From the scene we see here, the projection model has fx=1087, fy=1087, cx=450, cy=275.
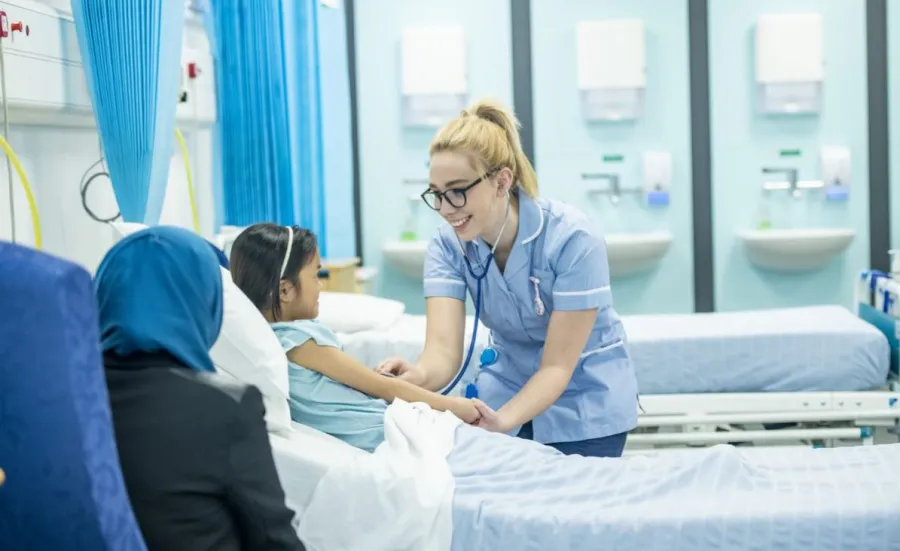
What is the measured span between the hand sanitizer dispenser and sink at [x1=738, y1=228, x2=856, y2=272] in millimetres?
1735

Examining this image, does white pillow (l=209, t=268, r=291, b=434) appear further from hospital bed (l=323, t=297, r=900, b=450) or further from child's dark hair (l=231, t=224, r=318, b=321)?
hospital bed (l=323, t=297, r=900, b=450)

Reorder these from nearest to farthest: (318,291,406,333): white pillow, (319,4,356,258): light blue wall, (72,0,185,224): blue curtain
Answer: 1. (72,0,185,224): blue curtain
2. (318,291,406,333): white pillow
3. (319,4,356,258): light blue wall

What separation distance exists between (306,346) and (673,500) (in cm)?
85

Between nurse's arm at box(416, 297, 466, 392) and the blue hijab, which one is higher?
the blue hijab

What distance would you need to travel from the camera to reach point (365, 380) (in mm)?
2432

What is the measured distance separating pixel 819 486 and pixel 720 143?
412 centimetres

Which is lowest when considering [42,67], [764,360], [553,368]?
[764,360]

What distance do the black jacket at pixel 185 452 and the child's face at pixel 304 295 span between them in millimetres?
998

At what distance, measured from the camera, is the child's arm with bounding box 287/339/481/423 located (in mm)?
2387

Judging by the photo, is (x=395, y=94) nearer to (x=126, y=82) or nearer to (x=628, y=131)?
(x=628, y=131)

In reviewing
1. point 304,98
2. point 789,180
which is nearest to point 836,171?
point 789,180

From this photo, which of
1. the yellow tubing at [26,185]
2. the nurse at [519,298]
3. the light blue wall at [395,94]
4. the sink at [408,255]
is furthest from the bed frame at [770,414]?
the light blue wall at [395,94]

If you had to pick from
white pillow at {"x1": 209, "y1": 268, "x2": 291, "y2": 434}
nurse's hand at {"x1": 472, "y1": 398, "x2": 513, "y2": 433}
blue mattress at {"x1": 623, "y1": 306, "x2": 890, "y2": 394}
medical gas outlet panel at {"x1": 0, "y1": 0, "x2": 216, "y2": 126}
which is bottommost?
blue mattress at {"x1": 623, "y1": 306, "x2": 890, "y2": 394}

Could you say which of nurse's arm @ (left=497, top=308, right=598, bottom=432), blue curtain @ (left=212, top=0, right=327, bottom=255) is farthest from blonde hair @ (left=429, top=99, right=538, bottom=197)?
blue curtain @ (left=212, top=0, right=327, bottom=255)
